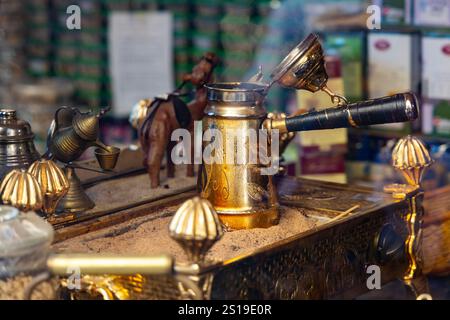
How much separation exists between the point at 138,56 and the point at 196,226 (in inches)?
134

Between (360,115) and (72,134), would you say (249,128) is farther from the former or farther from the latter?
(72,134)

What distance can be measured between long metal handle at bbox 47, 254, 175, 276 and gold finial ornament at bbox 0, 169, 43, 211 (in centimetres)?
20

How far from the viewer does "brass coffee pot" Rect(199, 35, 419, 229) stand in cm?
Result: 175

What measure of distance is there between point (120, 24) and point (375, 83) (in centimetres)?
177

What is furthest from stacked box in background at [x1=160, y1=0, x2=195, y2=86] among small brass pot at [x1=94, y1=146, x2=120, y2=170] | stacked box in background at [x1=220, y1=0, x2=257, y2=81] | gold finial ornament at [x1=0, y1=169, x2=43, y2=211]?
gold finial ornament at [x1=0, y1=169, x2=43, y2=211]

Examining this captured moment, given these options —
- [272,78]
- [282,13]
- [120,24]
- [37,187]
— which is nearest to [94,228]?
[37,187]

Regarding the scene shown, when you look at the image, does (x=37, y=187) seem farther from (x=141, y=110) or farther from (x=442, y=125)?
(x=442, y=125)

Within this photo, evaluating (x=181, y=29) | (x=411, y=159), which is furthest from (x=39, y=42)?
(x=411, y=159)

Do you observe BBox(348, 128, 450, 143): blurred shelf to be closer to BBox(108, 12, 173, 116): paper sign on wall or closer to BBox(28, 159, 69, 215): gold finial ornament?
BBox(108, 12, 173, 116): paper sign on wall

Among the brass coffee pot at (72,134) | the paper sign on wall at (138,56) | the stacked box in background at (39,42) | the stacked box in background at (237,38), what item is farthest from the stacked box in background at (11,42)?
the brass coffee pot at (72,134)

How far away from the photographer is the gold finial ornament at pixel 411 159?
6.56 ft

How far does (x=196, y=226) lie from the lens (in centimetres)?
139

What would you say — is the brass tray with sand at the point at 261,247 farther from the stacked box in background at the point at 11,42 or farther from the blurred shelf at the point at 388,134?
the stacked box in background at the point at 11,42

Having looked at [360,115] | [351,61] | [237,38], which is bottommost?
[360,115]
